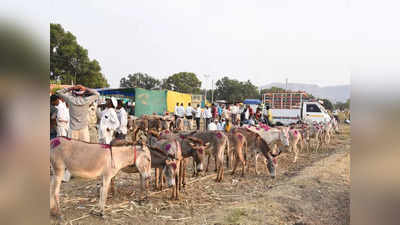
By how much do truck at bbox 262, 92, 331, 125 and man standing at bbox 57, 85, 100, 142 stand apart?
15698 millimetres

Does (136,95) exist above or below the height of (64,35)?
below

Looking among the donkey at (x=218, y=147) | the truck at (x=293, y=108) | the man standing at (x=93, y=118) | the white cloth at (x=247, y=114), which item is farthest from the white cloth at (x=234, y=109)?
the donkey at (x=218, y=147)

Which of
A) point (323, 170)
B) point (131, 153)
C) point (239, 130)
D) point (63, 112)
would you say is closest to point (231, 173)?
point (239, 130)

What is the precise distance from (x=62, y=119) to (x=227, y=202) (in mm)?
4842

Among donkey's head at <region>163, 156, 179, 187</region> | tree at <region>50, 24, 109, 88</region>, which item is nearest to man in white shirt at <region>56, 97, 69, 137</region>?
donkey's head at <region>163, 156, 179, 187</region>

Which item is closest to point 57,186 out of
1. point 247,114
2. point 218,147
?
point 218,147

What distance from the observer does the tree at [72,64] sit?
2001 cm

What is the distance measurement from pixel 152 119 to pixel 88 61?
46.2 ft

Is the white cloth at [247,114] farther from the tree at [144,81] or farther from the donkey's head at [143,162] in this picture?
the tree at [144,81]

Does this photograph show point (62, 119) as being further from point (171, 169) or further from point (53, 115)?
point (171, 169)

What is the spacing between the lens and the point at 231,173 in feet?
28.3

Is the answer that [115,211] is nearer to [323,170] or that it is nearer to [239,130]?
[239,130]

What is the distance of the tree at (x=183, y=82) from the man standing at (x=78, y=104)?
35.1m
